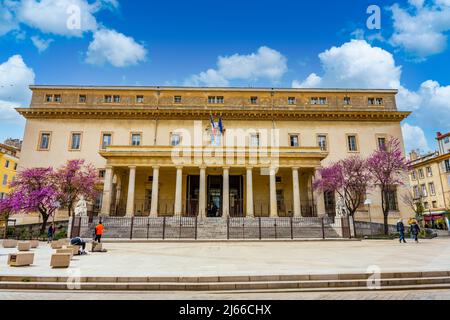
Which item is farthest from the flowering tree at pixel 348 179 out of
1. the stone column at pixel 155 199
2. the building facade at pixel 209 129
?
the stone column at pixel 155 199

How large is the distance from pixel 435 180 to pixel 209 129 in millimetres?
36804

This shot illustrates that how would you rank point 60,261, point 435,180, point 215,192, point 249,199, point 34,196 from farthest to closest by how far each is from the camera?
point 435,180 < point 215,192 < point 249,199 < point 34,196 < point 60,261

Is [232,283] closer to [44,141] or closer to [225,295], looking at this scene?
[225,295]

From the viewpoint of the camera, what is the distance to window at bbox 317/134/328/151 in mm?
32241

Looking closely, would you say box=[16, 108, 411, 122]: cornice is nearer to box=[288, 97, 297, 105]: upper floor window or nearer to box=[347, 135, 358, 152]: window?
box=[288, 97, 297, 105]: upper floor window

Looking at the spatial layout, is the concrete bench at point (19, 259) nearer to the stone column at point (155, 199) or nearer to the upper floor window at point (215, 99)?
the stone column at point (155, 199)

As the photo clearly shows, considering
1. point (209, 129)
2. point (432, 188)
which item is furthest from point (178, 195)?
point (432, 188)

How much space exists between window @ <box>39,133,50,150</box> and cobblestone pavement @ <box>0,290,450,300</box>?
2947 centimetres

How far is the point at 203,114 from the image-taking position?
3250 centimetres
